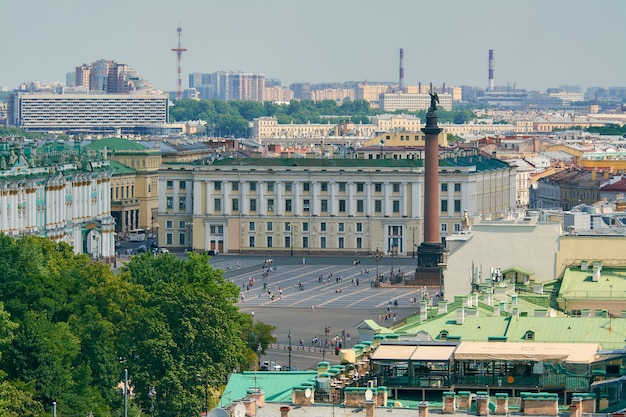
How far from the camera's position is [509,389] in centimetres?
4069

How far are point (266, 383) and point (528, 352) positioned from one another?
5.44 metres

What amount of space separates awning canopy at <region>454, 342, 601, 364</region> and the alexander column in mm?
68948

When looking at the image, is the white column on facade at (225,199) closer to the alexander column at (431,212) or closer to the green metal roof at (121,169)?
the green metal roof at (121,169)

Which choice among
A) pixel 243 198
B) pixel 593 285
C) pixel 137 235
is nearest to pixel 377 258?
pixel 243 198

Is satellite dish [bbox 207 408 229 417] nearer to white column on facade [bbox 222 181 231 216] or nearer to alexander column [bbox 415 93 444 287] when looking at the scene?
alexander column [bbox 415 93 444 287]

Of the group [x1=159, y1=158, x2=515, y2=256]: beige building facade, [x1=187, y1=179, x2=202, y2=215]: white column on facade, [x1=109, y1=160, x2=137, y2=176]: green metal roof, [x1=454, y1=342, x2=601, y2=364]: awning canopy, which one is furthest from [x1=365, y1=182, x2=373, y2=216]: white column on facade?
[x1=454, y1=342, x2=601, y2=364]: awning canopy

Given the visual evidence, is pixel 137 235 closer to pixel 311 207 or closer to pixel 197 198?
pixel 197 198

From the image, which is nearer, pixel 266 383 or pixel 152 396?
pixel 266 383

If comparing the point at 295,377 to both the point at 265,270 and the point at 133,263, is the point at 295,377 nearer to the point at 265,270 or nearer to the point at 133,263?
the point at 133,263

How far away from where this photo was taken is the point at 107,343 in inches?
2419

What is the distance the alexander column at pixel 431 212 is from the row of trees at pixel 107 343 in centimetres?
4282

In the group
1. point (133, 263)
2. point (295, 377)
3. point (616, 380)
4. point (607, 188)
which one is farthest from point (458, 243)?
point (607, 188)

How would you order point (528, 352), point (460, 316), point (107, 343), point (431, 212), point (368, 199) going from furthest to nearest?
→ point (368, 199), point (431, 212), point (107, 343), point (460, 316), point (528, 352)

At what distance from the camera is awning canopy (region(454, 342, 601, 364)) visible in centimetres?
4125
